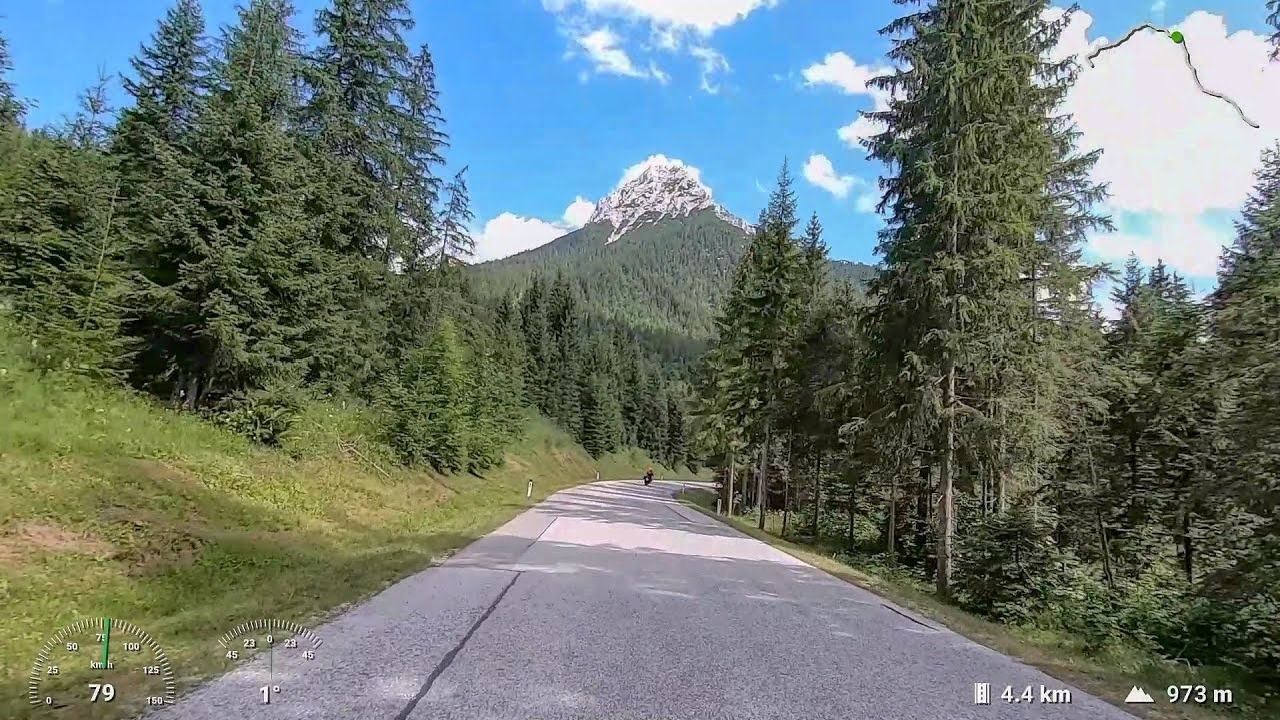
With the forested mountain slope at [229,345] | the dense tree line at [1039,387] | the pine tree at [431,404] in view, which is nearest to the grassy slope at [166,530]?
the forested mountain slope at [229,345]

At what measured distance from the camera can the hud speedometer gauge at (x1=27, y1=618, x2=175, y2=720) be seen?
4031 millimetres

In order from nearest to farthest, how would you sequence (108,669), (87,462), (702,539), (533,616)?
(108,669) → (533,616) → (87,462) → (702,539)

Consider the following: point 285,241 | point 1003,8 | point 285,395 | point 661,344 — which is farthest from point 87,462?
point 661,344

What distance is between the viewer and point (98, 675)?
458cm

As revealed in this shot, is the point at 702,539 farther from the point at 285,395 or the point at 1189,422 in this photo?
the point at 1189,422

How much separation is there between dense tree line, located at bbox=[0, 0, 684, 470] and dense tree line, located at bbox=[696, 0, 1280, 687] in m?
13.1

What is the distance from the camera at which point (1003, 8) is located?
1410 cm

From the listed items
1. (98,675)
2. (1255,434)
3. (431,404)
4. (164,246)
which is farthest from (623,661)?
(431,404)

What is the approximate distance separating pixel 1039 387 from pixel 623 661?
1201 centimetres

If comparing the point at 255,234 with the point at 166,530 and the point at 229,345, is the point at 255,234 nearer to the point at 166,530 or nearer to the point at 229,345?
the point at 229,345

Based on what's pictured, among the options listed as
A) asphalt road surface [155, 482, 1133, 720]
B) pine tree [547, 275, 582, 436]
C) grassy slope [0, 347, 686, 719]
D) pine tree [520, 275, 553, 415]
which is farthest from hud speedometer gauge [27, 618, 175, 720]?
pine tree [547, 275, 582, 436]

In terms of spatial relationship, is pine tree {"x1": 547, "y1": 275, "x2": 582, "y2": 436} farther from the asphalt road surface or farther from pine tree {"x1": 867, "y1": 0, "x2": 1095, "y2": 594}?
the asphalt road surface

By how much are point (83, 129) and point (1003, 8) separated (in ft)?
74.5

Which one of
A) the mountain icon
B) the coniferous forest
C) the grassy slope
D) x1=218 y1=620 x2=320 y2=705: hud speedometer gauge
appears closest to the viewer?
x1=218 y1=620 x2=320 y2=705: hud speedometer gauge
